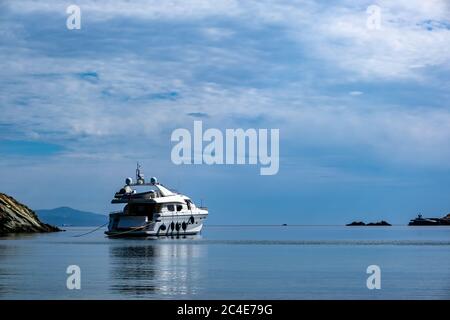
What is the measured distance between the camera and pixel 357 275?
46.2 m

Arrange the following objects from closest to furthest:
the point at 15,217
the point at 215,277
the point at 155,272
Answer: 1. the point at 215,277
2. the point at 155,272
3. the point at 15,217

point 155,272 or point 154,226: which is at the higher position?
point 154,226

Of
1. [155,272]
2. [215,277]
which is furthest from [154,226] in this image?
[215,277]

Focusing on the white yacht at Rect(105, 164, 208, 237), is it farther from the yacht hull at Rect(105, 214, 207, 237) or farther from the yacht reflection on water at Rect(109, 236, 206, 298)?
the yacht reflection on water at Rect(109, 236, 206, 298)

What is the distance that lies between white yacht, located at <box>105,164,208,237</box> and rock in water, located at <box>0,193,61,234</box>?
28.8 meters

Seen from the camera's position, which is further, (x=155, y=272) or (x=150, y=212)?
(x=150, y=212)

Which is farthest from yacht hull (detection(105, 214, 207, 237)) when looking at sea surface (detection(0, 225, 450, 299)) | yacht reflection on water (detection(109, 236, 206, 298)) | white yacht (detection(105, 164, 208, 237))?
sea surface (detection(0, 225, 450, 299))

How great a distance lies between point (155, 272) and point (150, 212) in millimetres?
50816

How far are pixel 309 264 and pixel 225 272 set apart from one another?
9.94m

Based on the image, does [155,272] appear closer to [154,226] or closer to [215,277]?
[215,277]

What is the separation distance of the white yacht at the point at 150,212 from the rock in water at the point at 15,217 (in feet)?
94.5

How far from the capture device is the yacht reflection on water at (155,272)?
3591 centimetres

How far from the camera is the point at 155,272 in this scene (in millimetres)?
46156
